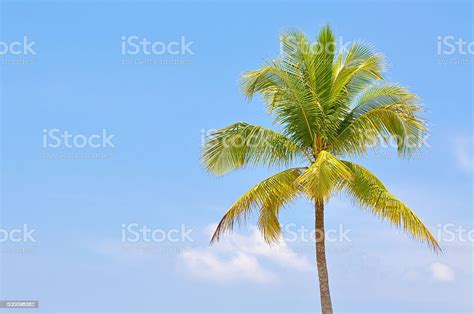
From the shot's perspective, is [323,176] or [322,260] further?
[322,260]

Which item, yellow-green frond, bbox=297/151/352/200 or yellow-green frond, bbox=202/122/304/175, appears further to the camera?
yellow-green frond, bbox=202/122/304/175

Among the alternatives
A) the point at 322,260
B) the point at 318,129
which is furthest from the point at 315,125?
the point at 322,260

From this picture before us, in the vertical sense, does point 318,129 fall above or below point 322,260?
above

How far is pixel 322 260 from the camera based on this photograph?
854 inches

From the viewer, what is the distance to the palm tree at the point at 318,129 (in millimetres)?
21453

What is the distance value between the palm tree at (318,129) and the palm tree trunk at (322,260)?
0.03 m

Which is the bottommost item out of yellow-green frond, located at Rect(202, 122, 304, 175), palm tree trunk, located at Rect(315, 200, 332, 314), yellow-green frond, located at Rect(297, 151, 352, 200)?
palm tree trunk, located at Rect(315, 200, 332, 314)

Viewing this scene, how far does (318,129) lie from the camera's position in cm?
2198

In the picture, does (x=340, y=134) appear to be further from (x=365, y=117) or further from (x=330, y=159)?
(x=330, y=159)

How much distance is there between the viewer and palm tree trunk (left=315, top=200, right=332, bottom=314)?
21.5 meters

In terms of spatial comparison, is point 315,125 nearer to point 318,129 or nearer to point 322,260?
point 318,129

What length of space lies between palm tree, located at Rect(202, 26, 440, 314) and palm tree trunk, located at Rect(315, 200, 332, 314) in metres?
0.03

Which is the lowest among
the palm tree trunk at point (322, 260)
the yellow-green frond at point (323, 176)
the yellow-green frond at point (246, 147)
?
the palm tree trunk at point (322, 260)

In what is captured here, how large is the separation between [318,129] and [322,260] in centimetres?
404
